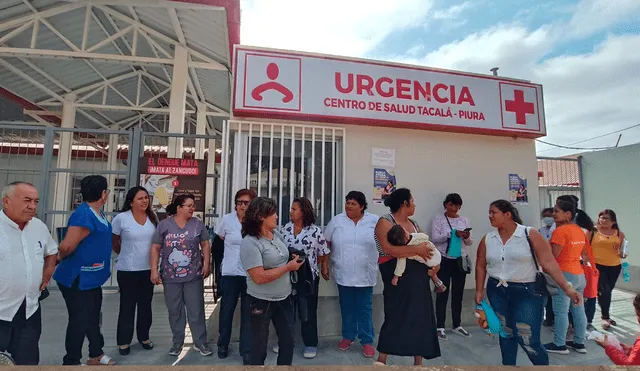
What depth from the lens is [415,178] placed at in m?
4.14

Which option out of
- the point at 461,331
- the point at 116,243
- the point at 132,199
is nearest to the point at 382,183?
the point at 461,331

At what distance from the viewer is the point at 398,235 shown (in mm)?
2395

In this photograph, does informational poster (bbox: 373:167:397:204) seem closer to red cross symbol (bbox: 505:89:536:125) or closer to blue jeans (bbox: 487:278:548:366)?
blue jeans (bbox: 487:278:548:366)

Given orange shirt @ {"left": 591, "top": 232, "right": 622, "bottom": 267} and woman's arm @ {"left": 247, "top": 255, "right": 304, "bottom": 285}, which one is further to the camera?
orange shirt @ {"left": 591, "top": 232, "right": 622, "bottom": 267}

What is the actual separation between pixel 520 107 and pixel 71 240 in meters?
5.12

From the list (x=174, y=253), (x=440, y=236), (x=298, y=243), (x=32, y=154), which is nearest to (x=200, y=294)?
(x=174, y=253)

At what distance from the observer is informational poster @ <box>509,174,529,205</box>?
443 centimetres

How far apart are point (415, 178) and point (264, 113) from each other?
199 centimetres

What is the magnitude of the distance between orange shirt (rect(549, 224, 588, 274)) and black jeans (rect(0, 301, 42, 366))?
13.8 ft

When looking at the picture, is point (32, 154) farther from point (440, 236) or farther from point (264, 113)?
point (440, 236)

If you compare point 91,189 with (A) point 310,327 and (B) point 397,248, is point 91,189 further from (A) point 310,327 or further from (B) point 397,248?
(B) point 397,248

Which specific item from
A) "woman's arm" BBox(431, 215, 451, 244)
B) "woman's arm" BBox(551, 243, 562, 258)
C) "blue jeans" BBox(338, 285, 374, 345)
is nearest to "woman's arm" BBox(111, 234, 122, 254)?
"blue jeans" BBox(338, 285, 374, 345)

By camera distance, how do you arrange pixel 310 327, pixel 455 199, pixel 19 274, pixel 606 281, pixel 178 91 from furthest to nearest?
pixel 178 91, pixel 606 281, pixel 455 199, pixel 310 327, pixel 19 274

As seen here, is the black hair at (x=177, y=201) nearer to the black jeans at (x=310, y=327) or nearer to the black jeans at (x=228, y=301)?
the black jeans at (x=228, y=301)
